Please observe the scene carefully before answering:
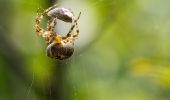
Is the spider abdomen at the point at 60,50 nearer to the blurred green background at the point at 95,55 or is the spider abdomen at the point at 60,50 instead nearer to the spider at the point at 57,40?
the spider at the point at 57,40

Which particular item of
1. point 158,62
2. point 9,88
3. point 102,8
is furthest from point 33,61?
point 158,62

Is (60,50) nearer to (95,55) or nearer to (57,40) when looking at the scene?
(57,40)

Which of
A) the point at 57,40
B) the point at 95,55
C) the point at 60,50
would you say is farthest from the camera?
the point at 95,55

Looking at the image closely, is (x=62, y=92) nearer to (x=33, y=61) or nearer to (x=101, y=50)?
(x=33, y=61)

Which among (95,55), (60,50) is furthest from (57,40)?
(95,55)

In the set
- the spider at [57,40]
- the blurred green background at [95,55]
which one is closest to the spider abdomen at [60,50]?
the spider at [57,40]
